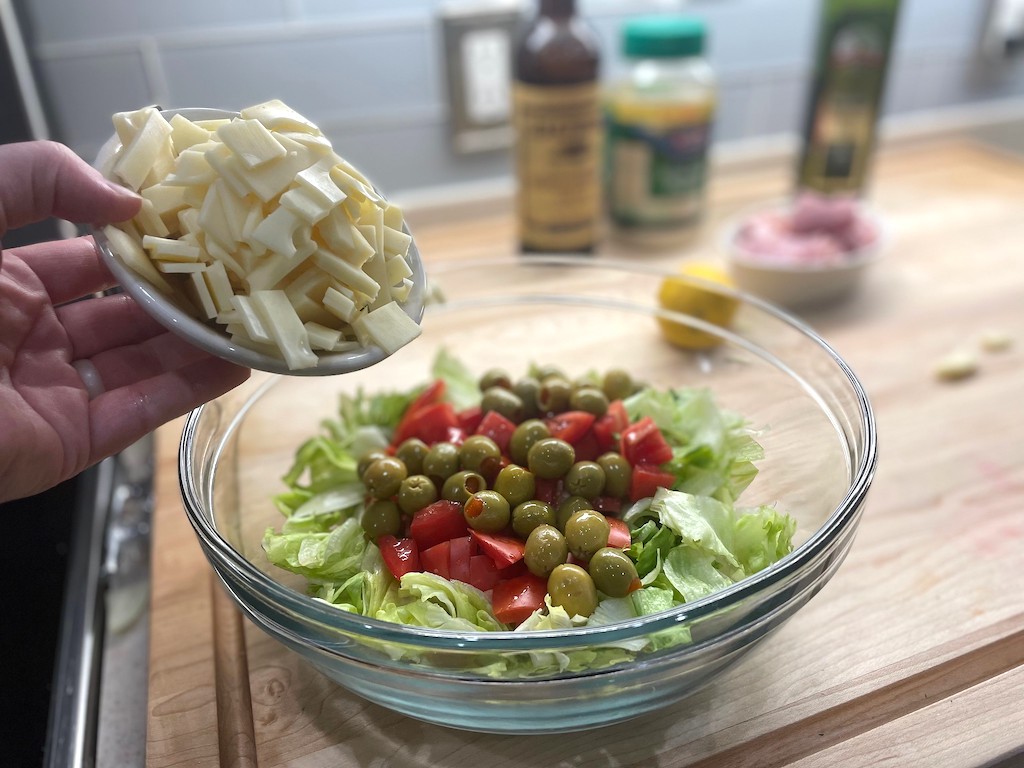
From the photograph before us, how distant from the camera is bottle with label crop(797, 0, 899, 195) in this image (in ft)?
4.97

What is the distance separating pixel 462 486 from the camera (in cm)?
79

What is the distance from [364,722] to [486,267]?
2.13ft

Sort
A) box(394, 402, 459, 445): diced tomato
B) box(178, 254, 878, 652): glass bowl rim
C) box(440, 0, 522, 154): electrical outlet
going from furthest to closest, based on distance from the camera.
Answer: box(440, 0, 522, 154): electrical outlet < box(394, 402, 459, 445): diced tomato < box(178, 254, 878, 652): glass bowl rim

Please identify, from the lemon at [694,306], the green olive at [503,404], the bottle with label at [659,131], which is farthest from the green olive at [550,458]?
the bottle with label at [659,131]

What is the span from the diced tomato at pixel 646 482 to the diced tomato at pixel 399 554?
22cm

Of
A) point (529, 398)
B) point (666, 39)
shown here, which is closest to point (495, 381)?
point (529, 398)

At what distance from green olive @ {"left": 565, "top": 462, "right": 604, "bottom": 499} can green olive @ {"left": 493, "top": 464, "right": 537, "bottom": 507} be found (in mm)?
43

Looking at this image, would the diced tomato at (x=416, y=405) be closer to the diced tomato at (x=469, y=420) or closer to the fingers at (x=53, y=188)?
the diced tomato at (x=469, y=420)

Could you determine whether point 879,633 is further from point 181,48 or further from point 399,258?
point 181,48

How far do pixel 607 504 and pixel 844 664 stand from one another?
264 millimetres

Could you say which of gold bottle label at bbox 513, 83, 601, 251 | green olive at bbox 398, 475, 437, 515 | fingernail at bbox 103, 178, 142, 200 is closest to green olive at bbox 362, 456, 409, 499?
green olive at bbox 398, 475, 437, 515

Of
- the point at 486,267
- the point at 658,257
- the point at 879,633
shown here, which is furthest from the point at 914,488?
the point at 658,257

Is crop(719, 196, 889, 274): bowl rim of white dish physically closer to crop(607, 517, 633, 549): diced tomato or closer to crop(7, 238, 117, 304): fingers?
crop(607, 517, 633, 549): diced tomato

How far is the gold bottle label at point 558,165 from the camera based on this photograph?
4.59 ft
